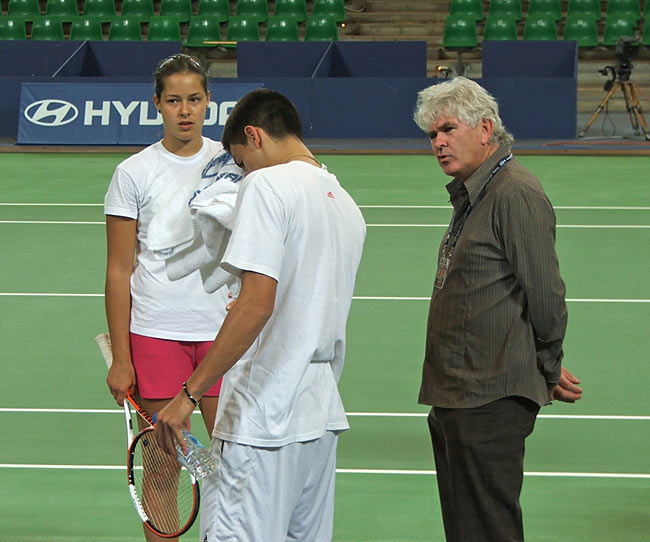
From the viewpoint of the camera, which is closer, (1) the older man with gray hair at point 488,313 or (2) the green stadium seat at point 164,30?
(1) the older man with gray hair at point 488,313

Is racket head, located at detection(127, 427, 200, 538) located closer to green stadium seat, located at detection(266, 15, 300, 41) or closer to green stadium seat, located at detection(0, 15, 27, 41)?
green stadium seat, located at detection(266, 15, 300, 41)

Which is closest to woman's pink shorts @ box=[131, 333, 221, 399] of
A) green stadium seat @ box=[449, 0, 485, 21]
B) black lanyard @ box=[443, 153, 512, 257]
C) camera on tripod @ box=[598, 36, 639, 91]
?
black lanyard @ box=[443, 153, 512, 257]

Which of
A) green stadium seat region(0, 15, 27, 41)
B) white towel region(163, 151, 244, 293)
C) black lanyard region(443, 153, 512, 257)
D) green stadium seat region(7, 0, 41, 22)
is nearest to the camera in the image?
white towel region(163, 151, 244, 293)

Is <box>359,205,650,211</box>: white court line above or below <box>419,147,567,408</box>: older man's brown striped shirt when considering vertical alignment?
below

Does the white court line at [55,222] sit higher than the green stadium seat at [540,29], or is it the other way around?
the green stadium seat at [540,29]

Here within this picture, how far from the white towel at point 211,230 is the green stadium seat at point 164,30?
16779 millimetres

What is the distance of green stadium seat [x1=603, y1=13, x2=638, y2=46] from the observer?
761 inches

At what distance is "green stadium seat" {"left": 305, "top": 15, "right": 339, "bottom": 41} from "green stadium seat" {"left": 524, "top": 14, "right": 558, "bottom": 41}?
3264 mm

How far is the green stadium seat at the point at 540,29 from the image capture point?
63.7ft

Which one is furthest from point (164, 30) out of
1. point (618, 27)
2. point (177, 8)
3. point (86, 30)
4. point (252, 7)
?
point (618, 27)

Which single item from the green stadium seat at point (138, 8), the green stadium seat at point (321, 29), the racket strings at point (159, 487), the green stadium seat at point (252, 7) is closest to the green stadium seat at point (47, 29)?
the green stadium seat at point (138, 8)

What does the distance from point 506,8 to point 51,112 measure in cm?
841

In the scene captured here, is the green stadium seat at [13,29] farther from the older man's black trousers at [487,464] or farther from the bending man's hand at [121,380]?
the older man's black trousers at [487,464]

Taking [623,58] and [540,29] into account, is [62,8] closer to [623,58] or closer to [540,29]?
[540,29]
